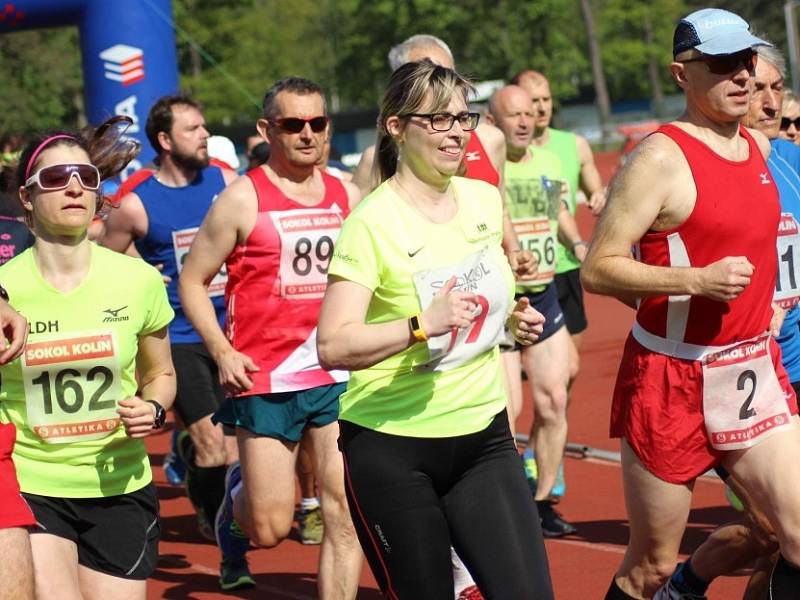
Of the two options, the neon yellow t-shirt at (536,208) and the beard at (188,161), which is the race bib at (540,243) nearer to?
the neon yellow t-shirt at (536,208)

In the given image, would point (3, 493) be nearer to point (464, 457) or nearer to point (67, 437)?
point (67, 437)

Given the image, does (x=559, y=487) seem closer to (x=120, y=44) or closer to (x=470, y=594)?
(x=470, y=594)

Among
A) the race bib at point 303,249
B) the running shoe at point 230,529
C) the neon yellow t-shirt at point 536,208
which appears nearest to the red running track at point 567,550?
the running shoe at point 230,529

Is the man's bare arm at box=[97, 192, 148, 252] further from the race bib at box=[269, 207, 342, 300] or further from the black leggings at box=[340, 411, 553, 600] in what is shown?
the black leggings at box=[340, 411, 553, 600]

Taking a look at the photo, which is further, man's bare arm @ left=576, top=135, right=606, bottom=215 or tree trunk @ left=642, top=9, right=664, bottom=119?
tree trunk @ left=642, top=9, right=664, bottom=119

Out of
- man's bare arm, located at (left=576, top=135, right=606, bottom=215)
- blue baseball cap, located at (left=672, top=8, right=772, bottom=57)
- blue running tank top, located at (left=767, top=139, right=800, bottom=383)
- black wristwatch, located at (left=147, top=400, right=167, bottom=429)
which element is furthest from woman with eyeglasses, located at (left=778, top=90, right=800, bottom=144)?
black wristwatch, located at (left=147, top=400, right=167, bottom=429)

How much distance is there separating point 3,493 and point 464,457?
133 centimetres

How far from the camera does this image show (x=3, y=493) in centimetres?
417

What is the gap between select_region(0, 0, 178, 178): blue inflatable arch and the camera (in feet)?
43.4

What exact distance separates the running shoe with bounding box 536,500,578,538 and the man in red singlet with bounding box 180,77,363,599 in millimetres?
1941

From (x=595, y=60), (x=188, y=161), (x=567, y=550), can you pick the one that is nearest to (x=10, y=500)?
(x=567, y=550)

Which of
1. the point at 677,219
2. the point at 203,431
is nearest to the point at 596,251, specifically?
the point at 677,219

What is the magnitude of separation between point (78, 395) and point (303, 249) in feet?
5.37

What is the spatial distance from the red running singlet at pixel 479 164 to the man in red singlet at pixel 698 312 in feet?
7.17
